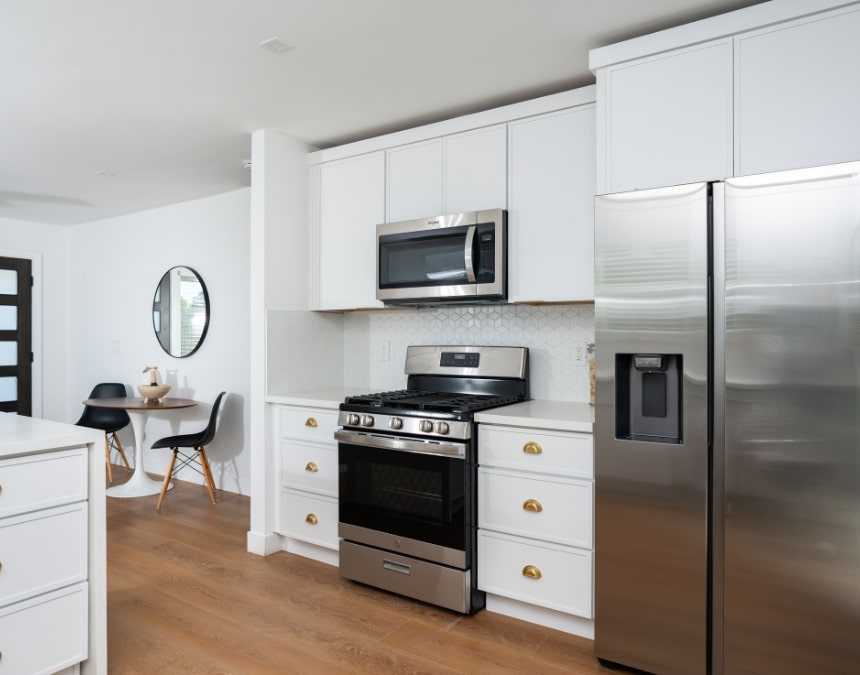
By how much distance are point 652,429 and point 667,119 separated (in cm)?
114

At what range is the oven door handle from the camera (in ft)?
8.61

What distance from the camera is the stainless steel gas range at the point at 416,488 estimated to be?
8.64ft

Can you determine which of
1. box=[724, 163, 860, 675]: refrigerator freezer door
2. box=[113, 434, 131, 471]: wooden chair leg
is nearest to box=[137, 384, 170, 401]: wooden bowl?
box=[113, 434, 131, 471]: wooden chair leg

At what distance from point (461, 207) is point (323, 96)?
2.89 feet

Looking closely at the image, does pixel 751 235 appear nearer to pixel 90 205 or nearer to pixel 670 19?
pixel 670 19

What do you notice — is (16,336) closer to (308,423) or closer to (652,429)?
(308,423)

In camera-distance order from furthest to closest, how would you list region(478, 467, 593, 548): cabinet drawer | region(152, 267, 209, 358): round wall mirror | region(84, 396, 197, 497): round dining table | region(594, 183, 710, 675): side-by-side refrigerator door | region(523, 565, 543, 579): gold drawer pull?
region(152, 267, 209, 358): round wall mirror → region(84, 396, 197, 497): round dining table → region(523, 565, 543, 579): gold drawer pull → region(478, 467, 593, 548): cabinet drawer → region(594, 183, 710, 675): side-by-side refrigerator door

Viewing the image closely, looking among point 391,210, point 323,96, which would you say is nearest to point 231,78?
point 323,96

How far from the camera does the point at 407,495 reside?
110 inches

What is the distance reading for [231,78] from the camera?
277cm

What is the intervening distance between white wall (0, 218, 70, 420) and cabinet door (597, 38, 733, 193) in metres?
5.86

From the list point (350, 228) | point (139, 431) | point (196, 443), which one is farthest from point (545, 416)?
point (139, 431)

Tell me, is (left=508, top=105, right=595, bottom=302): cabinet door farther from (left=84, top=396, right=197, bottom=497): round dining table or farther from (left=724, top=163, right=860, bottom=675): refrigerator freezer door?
(left=84, top=396, right=197, bottom=497): round dining table

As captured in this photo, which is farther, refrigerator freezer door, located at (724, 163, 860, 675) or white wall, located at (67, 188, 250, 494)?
white wall, located at (67, 188, 250, 494)
